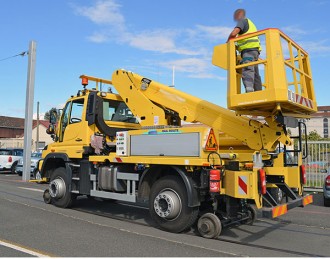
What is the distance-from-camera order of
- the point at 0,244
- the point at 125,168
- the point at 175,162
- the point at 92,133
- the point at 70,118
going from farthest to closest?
the point at 70,118
the point at 92,133
the point at 125,168
the point at 175,162
the point at 0,244

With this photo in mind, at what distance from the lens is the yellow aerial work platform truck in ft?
19.7

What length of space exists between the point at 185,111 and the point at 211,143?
132 cm

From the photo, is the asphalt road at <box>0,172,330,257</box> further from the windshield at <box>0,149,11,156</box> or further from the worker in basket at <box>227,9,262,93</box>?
the windshield at <box>0,149,11,156</box>

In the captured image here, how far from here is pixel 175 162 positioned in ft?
21.5

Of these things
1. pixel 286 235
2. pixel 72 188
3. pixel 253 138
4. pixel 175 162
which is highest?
pixel 253 138

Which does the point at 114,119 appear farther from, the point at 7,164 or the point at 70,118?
the point at 7,164

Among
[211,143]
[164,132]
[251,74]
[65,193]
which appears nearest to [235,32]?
[251,74]

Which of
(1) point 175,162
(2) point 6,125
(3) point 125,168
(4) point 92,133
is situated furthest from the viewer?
(2) point 6,125

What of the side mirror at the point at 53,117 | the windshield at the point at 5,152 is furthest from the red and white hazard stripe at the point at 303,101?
the windshield at the point at 5,152

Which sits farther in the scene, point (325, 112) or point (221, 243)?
point (325, 112)

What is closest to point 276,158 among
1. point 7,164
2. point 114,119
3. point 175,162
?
point 175,162

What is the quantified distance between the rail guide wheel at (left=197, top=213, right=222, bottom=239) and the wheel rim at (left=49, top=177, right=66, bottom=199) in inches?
166

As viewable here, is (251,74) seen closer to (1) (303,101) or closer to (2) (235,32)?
(2) (235,32)

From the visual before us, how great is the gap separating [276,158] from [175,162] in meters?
1.87
